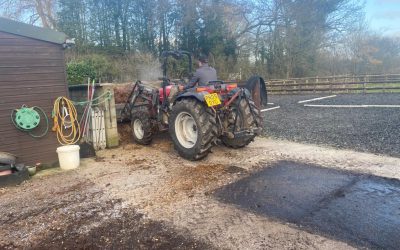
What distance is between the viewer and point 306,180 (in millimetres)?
4457

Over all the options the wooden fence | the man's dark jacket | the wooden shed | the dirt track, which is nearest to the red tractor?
the man's dark jacket

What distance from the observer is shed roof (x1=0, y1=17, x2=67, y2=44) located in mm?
4914

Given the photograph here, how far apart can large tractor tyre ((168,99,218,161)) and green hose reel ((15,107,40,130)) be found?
89.1 inches

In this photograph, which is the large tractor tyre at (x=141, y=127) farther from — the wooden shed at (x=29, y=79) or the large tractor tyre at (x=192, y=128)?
the wooden shed at (x=29, y=79)

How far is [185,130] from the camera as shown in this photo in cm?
591

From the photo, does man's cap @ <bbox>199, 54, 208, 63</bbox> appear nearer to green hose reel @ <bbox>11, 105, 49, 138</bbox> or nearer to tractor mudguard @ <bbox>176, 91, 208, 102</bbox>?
tractor mudguard @ <bbox>176, 91, 208, 102</bbox>

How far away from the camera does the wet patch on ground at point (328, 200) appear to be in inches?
119

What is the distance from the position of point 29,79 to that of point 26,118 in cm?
65

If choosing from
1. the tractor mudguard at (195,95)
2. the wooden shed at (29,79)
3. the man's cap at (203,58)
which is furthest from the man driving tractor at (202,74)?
the wooden shed at (29,79)

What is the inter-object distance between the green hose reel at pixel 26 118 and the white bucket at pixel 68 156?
1.75ft

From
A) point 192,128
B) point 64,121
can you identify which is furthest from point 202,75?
point 64,121

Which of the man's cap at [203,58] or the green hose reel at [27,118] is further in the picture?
the man's cap at [203,58]

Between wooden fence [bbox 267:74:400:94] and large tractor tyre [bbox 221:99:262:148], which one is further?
wooden fence [bbox 267:74:400:94]

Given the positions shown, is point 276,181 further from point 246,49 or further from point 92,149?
point 246,49
